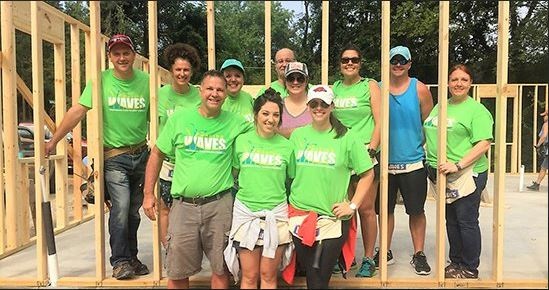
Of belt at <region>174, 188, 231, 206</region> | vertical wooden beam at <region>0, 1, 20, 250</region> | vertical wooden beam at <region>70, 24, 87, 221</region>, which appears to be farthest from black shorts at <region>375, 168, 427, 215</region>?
vertical wooden beam at <region>70, 24, 87, 221</region>

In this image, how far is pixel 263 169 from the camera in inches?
113

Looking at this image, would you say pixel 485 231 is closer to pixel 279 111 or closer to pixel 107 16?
pixel 279 111

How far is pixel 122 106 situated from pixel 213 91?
3.11ft

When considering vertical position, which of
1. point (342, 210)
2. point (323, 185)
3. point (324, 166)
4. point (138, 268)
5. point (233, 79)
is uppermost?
point (233, 79)

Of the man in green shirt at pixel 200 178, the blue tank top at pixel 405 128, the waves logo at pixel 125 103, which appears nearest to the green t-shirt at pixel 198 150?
the man in green shirt at pixel 200 178

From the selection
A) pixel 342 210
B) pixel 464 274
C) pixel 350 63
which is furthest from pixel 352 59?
pixel 464 274

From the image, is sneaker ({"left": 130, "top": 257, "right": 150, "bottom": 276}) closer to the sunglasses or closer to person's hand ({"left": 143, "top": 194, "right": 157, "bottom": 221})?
person's hand ({"left": 143, "top": 194, "right": 157, "bottom": 221})

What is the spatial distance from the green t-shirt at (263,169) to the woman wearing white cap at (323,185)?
81 millimetres

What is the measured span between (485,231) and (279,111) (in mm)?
3503

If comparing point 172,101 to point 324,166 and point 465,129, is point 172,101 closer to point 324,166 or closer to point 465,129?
point 324,166

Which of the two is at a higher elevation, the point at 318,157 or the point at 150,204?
the point at 318,157

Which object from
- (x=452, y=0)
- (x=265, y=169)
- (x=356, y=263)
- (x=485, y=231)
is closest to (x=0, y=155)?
(x=265, y=169)

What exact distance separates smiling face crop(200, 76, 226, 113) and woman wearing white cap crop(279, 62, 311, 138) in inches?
20.1

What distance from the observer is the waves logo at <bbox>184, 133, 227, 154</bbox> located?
2.94 m
